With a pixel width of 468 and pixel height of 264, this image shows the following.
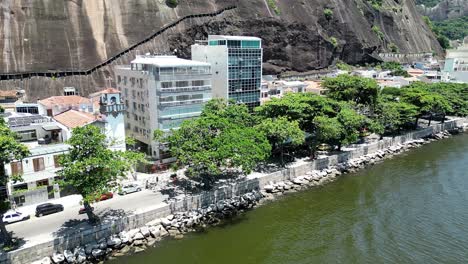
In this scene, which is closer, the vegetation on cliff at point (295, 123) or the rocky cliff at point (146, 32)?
the vegetation on cliff at point (295, 123)

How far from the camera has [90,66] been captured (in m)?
64.0

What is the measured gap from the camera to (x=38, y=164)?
3397cm

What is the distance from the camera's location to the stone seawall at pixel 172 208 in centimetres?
2726

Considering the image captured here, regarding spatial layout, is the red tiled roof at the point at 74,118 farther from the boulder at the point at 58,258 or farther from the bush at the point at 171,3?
the bush at the point at 171,3

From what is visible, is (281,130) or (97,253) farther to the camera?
(281,130)

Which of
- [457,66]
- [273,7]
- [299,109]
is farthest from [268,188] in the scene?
[457,66]

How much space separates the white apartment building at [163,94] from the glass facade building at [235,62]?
4790mm

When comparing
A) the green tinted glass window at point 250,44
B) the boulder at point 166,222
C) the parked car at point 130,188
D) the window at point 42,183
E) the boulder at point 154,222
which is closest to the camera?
the boulder at point 154,222

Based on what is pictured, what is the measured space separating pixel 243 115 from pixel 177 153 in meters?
12.5

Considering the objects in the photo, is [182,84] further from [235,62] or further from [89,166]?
[89,166]

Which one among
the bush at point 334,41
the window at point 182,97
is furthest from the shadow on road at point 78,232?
the bush at point 334,41

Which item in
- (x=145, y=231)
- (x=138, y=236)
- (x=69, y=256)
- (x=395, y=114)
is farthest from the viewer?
(x=395, y=114)

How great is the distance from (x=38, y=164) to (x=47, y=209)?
15.0ft

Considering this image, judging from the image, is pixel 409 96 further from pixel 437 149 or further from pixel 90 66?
pixel 90 66
